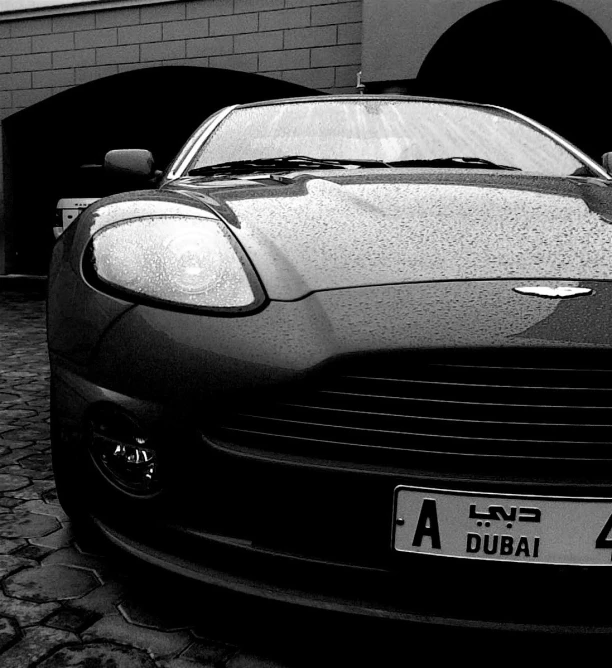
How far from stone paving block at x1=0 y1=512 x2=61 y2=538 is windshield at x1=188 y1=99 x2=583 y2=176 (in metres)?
1.22

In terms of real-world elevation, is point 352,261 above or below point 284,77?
below

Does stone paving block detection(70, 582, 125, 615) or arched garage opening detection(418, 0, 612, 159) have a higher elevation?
arched garage opening detection(418, 0, 612, 159)

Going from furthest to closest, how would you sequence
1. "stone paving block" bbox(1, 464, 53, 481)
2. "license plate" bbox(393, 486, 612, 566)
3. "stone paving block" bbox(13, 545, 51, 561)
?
"stone paving block" bbox(1, 464, 53, 481) < "stone paving block" bbox(13, 545, 51, 561) < "license plate" bbox(393, 486, 612, 566)

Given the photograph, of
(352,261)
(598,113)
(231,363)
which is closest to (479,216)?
(352,261)

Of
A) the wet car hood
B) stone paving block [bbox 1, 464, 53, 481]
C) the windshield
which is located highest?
the windshield

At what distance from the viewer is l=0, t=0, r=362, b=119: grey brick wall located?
920 cm

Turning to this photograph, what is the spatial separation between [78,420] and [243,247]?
1.56 feet

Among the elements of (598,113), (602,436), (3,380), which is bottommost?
(3,380)

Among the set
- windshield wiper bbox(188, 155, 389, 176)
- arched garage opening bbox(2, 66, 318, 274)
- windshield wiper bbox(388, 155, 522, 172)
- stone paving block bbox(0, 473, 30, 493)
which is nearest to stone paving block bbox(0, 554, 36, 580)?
stone paving block bbox(0, 473, 30, 493)

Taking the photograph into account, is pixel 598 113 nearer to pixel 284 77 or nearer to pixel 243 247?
pixel 284 77

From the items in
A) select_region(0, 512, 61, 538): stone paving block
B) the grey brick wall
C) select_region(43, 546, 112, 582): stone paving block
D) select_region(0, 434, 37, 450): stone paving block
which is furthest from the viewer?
the grey brick wall

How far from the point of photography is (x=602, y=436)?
50.1 inches

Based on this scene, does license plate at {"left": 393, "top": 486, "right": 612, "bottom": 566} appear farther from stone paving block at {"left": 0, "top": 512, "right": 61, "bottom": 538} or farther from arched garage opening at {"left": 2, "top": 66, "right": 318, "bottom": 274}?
arched garage opening at {"left": 2, "top": 66, "right": 318, "bottom": 274}

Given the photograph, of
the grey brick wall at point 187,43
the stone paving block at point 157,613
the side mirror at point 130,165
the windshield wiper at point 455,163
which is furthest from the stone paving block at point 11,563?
the grey brick wall at point 187,43
